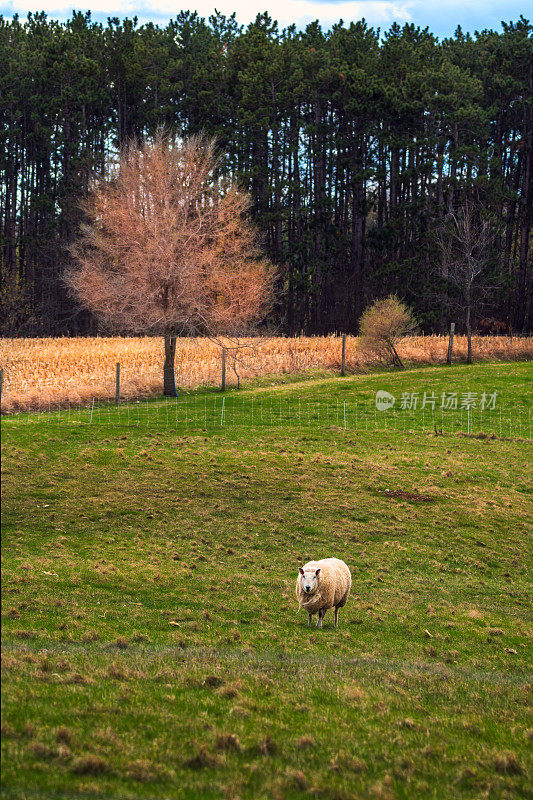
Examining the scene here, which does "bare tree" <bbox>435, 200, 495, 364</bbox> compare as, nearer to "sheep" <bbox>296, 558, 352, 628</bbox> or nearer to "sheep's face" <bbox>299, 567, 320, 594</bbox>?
"sheep" <bbox>296, 558, 352, 628</bbox>

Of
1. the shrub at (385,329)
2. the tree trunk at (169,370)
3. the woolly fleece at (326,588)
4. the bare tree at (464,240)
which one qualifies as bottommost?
the woolly fleece at (326,588)

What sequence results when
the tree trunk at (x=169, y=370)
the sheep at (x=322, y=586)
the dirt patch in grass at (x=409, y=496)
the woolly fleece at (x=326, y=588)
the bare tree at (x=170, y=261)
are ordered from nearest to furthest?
the sheep at (x=322, y=586) → the woolly fleece at (x=326, y=588) → the dirt patch in grass at (x=409, y=496) → the bare tree at (x=170, y=261) → the tree trunk at (x=169, y=370)

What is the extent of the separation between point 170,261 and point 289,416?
9.16m

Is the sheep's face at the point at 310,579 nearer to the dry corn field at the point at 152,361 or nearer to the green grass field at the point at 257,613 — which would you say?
the green grass field at the point at 257,613

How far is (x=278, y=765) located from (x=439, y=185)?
70.6 m

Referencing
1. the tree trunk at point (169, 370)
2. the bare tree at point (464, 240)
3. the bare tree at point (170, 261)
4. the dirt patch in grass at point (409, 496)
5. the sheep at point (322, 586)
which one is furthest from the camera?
the bare tree at point (464, 240)

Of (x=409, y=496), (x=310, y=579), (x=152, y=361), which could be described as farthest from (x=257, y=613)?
(x=152, y=361)

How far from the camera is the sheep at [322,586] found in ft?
40.1

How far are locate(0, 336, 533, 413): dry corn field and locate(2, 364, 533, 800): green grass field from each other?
4.08 meters

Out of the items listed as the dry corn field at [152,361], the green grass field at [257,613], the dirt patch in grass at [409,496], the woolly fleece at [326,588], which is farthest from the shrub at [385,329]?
the woolly fleece at [326,588]

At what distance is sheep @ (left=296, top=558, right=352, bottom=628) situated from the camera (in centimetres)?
1221

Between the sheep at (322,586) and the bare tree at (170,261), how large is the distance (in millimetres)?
23798

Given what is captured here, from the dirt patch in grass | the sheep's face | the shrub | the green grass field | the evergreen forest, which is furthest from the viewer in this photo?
the evergreen forest

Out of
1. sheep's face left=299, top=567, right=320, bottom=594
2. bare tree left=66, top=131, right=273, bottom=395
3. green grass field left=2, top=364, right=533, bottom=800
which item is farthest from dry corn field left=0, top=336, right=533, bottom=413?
sheep's face left=299, top=567, right=320, bottom=594
